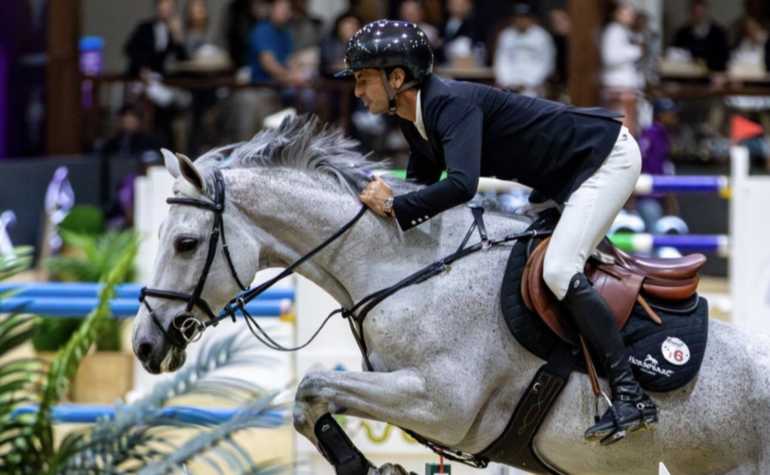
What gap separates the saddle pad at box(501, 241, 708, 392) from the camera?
3.47m

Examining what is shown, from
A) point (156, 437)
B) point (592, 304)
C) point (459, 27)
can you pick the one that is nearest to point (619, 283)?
point (592, 304)

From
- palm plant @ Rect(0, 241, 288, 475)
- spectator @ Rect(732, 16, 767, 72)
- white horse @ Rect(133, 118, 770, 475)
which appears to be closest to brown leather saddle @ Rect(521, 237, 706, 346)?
white horse @ Rect(133, 118, 770, 475)

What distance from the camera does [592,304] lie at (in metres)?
3.38

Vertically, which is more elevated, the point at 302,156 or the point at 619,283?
the point at 302,156

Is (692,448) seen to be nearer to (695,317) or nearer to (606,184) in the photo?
(695,317)

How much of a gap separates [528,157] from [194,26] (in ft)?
30.1

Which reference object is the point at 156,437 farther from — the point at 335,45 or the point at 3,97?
the point at 3,97

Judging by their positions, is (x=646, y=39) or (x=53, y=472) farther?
(x=646, y=39)

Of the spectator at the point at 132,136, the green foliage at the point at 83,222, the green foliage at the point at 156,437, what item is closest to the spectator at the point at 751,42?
the spectator at the point at 132,136

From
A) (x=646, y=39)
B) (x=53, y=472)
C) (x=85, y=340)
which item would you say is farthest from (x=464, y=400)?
(x=646, y=39)

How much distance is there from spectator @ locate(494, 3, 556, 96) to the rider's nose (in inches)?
330

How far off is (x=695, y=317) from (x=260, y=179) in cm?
144

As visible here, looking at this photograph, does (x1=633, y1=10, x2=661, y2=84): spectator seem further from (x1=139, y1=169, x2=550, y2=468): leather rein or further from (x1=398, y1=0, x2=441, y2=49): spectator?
(x1=139, y1=169, x2=550, y2=468): leather rein

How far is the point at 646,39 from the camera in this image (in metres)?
11.7
